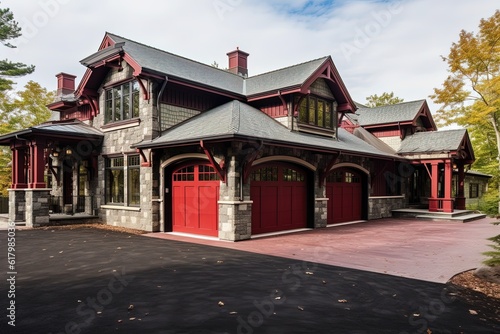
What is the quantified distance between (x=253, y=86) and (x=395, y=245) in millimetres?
10868

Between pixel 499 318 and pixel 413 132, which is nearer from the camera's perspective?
pixel 499 318

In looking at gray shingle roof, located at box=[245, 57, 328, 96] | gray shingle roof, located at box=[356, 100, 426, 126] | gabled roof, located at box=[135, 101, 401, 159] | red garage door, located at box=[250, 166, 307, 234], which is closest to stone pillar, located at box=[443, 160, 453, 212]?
gray shingle roof, located at box=[356, 100, 426, 126]

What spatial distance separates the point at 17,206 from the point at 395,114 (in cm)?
2295

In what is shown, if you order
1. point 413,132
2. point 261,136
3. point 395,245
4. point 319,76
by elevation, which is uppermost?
point 319,76

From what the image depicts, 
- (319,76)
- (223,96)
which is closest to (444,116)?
(319,76)

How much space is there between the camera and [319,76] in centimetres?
1630

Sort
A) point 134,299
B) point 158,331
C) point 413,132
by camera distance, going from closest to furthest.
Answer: point 158,331, point 134,299, point 413,132

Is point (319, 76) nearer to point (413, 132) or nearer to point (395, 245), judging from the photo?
point (395, 245)

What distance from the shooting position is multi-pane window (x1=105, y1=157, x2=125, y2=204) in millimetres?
16047

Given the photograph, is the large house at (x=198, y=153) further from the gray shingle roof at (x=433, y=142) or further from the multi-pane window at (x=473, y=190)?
the multi-pane window at (x=473, y=190)

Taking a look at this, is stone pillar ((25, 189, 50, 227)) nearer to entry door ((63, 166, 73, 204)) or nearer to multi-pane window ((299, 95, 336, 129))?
entry door ((63, 166, 73, 204))

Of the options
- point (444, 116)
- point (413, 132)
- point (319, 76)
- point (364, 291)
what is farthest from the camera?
point (444, 116)

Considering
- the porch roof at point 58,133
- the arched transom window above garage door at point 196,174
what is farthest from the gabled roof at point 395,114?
the porch roof at point 58,133

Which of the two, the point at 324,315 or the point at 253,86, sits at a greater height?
the point at 253,86
